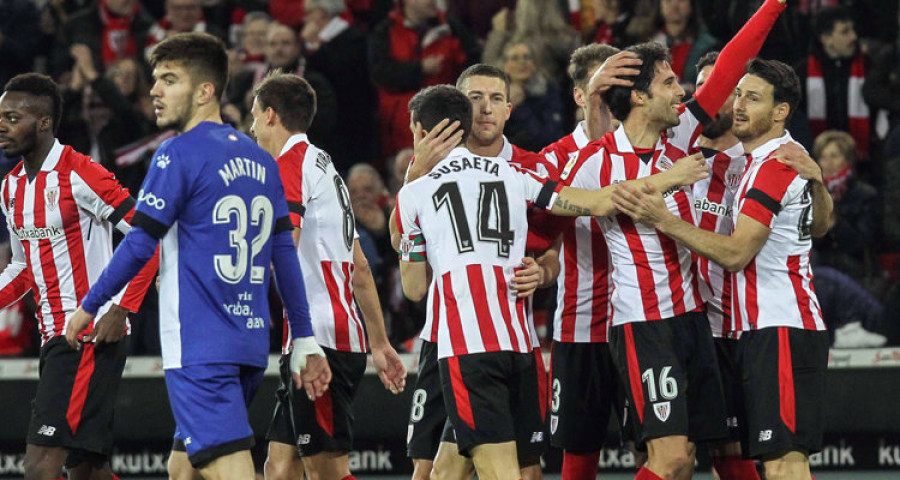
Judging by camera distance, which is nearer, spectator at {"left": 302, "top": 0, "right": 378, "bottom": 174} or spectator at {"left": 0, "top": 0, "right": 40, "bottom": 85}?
spectator at {"left": 302, "top": 0, "right": 378, "bottom": 174}

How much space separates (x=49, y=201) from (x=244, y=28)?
18.2 feet

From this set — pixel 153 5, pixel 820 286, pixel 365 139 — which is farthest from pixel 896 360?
pixel 153 5

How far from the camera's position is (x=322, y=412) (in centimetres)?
662

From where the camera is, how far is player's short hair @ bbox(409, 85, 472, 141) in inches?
241

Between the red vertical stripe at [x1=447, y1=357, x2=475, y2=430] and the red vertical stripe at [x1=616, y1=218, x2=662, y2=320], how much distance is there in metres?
0.98

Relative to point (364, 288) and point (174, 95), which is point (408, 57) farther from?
point (174, 95)

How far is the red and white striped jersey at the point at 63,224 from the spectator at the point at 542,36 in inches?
195

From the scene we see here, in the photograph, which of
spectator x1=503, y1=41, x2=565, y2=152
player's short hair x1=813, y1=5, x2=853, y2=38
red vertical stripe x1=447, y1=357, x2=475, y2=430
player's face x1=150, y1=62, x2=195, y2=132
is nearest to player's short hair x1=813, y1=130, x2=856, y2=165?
player's short hair x1=813, y1=5, x2=853, y2=38

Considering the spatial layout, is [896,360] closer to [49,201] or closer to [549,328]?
[549,328]

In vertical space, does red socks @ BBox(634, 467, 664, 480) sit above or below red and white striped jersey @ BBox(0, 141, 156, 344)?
below

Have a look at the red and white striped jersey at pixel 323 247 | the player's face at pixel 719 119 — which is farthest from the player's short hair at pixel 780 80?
the red and white striped jersey at pixel 323 247

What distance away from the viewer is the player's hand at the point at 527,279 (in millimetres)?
5883

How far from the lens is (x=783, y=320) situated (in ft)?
20.3

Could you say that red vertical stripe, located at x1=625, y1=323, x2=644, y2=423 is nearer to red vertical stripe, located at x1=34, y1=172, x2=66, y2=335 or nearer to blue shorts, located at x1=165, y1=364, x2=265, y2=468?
blue shorts, located at x1=165, y1=364, x2=265, y2=468
